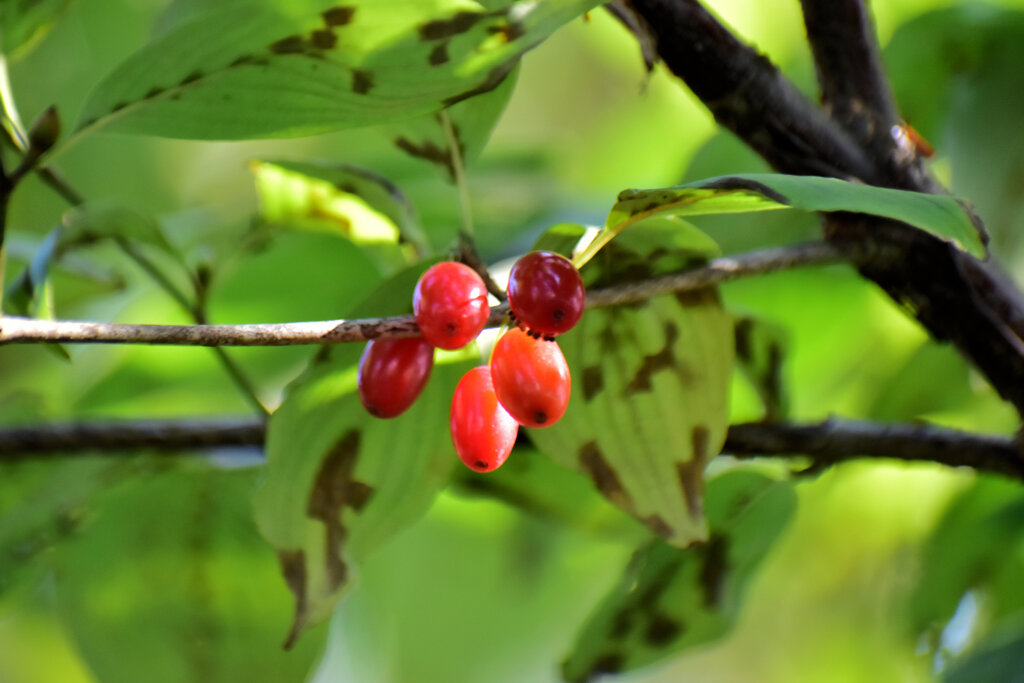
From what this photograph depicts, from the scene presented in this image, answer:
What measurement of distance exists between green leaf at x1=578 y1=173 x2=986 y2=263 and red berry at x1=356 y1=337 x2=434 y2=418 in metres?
0.06

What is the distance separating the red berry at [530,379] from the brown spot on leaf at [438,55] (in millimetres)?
67

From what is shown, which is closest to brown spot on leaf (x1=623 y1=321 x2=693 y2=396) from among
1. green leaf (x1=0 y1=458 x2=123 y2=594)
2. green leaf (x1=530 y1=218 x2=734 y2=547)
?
green leaf (x1=530 y1=218 x2=734 y2=547)

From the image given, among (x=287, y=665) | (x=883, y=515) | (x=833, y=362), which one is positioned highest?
(x=287, y=665)

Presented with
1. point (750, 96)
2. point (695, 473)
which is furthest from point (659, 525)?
point (750, 96)

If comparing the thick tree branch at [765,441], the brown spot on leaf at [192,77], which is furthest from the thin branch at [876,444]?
the brown spot on leaf at [192,77]

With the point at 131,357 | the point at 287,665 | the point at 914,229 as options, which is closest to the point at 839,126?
the point at 914,229

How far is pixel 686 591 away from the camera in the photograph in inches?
12.1

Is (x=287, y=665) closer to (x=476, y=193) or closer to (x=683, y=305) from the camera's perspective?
(x=683, y=305)

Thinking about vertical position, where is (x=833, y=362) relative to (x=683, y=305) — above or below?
below

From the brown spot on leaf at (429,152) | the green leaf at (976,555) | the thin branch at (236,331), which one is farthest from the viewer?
the green leaf at (976,555)

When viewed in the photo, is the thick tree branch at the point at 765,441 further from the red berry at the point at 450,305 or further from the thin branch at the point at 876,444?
the red berry at the point at 450,305

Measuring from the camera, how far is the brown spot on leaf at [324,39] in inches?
8.4

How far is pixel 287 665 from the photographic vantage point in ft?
1.04

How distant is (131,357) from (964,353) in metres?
0.40
